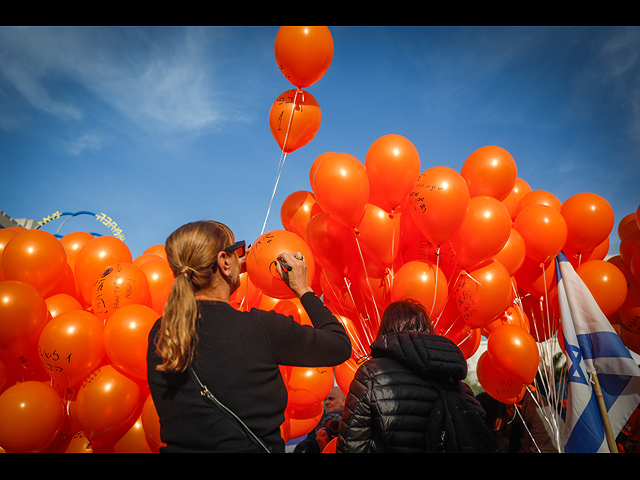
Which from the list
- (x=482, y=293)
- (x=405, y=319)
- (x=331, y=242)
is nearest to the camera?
(x=405, y=319)

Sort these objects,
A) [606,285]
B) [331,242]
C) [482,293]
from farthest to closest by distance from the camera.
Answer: [606,285] → [331,242] → [482,293]

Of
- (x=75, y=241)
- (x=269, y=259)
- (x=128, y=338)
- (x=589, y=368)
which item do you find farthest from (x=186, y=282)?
(x=589, y=368)

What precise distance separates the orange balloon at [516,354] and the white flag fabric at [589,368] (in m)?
0.60

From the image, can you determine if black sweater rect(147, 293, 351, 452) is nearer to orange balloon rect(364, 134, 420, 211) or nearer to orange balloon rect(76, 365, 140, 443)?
orange balloon rect(76, 365, 140, 443)

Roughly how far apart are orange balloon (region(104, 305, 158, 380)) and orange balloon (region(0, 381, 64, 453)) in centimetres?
48

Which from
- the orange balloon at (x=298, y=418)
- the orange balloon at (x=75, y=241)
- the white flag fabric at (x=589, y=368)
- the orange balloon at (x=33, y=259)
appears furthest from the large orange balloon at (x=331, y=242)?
the orange balloon at (x=75, y=241)

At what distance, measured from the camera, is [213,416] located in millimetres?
1091

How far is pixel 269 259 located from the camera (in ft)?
8.14

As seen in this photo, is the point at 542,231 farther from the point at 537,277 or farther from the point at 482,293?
the point at 482,293

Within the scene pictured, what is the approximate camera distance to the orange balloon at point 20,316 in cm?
254

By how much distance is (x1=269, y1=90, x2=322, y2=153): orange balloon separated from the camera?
3254 mm

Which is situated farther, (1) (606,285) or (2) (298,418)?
(1) (606,285)

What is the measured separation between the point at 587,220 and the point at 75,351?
14.0ft

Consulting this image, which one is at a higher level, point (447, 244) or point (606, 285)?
point (447, 244)
